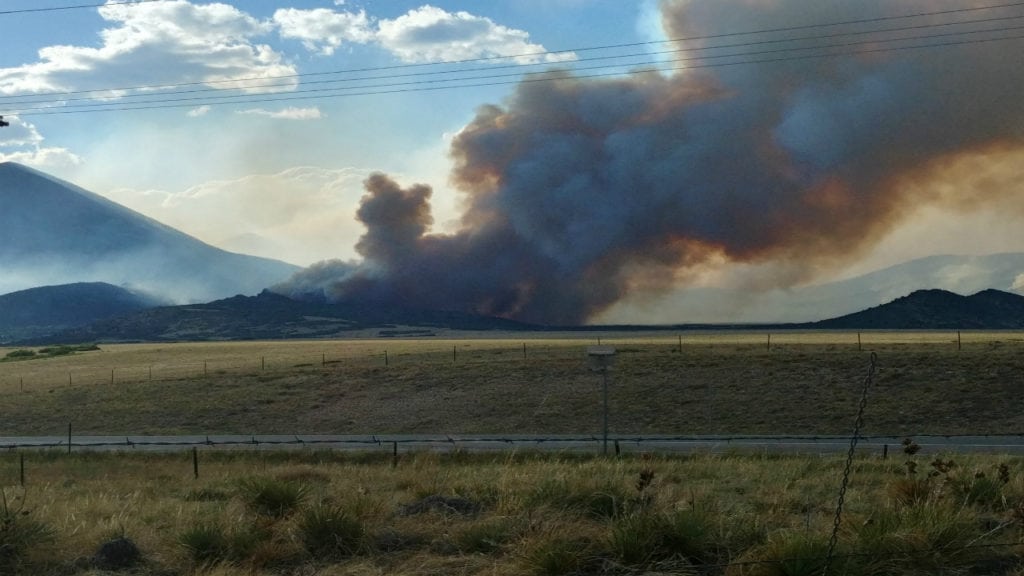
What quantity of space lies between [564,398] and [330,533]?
42.7 metres

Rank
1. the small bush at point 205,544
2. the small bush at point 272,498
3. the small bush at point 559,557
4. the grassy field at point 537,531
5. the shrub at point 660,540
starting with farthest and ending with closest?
the small bush at point 272,498 → the small bush at point 205,544 → the shrub at point 660,540 → the grassy field at point 537,531 → the small bush at point 559,557

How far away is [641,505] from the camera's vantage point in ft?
34.3

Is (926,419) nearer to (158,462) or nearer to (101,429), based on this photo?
(158,462)

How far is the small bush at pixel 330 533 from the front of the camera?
955 cm

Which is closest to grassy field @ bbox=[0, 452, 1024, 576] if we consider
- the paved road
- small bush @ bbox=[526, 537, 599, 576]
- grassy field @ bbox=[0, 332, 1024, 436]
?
small bush @ bbox=[526, 537, 599, 576]

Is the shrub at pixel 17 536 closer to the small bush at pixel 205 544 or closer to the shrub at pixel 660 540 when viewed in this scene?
the small bush at pixel 205 544

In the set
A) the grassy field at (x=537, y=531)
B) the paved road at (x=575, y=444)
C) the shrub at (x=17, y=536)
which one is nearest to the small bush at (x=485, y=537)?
the grassy field at (x=537, y=531)

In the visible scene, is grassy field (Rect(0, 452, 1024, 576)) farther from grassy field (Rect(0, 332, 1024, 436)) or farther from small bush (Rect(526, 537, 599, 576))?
grassy field (Rect(0, 332, 1024, 436))

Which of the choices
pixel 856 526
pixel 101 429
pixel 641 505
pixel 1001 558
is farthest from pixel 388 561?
pixel 101 429

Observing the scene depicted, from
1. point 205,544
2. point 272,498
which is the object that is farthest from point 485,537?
point 272,498

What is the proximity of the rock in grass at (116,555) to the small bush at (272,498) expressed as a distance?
6.57 feet

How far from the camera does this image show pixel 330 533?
9.75 meters

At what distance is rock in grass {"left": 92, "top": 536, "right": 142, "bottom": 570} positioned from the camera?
914 cm

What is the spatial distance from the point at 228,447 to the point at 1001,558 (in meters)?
31.3
